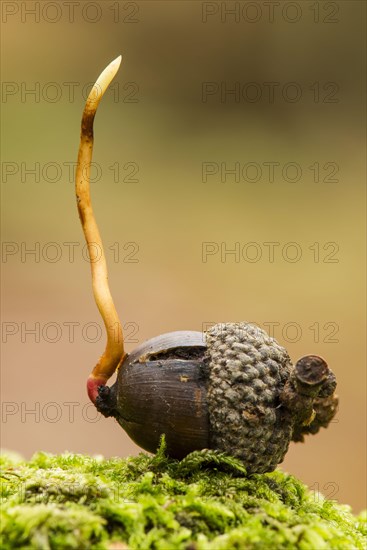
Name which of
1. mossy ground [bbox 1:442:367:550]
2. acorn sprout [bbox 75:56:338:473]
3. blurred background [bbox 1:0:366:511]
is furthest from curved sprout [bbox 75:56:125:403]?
blurred background [bbox 1:0:366:511]

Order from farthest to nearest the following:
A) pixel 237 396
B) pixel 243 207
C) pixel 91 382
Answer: pixel 243 207, pixel 91 382, pixel 237 396

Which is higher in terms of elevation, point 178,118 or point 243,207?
point 178,118

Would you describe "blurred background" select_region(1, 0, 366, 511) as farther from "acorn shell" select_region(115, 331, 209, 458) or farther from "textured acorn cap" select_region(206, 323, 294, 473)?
"textured acorn cap" select_region(206, 323, 294, 473)

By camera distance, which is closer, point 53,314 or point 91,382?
point 91,382

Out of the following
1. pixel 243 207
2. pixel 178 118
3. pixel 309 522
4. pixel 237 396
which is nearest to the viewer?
pixel 309 522

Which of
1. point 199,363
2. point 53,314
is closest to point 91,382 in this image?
point 199,363

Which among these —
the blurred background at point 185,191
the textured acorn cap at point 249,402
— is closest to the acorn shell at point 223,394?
the textured acorn cap at point 249,402

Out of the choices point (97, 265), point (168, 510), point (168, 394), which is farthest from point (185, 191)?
point (168, 510)

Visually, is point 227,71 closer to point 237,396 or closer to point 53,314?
point 53,314
